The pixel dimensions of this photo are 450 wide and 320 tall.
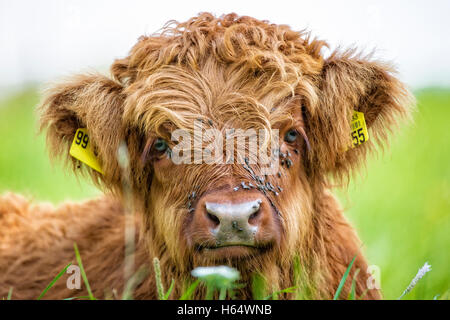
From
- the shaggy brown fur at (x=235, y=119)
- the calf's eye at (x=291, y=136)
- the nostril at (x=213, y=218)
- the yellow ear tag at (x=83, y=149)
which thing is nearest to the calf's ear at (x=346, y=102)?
the shaggy brown fur at (x=235, y=119)

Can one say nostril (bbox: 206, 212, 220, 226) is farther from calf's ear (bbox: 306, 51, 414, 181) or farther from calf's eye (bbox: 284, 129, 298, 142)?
calf's ear (bbox: 306, 51, 414, 181)

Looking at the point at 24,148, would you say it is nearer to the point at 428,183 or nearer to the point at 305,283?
the point at 428,183

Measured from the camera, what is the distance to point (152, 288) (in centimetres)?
396

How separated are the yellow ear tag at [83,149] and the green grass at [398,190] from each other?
0.23m

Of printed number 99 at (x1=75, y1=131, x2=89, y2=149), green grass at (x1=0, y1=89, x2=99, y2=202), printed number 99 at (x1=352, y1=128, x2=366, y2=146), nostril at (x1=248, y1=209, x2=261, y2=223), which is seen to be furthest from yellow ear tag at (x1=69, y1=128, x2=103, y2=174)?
green grass at (x1=0, y1=89, x2=99, y2=202)

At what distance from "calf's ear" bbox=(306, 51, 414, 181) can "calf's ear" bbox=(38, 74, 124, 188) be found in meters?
1.29

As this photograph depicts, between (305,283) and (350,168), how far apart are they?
88 centimetres

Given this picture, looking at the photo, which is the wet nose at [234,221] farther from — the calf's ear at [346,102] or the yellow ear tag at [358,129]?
the yellow ear tag at [358,129]

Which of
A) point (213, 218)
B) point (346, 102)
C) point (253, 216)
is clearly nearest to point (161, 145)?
A: point (213, 218)

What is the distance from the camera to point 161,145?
356cm

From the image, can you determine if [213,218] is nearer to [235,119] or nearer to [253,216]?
[253,216]

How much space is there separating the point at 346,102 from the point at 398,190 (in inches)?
201

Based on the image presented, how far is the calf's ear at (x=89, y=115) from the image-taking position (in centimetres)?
374

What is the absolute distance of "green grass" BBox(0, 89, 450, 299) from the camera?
536 centimetres
